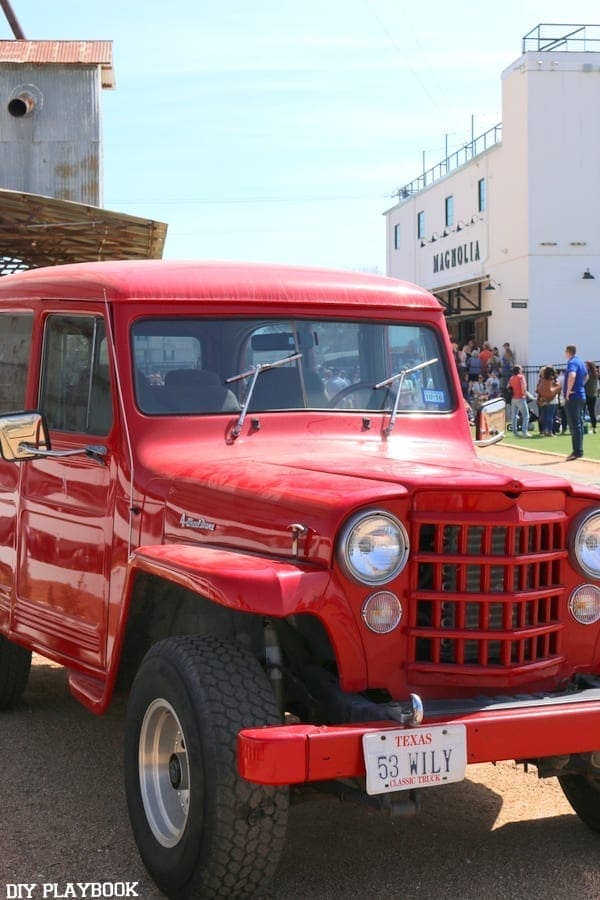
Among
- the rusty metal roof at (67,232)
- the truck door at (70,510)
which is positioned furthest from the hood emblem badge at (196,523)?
the rusty metal roof at (67,232)

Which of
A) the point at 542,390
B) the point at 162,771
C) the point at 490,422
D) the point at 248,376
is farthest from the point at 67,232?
the point at 162,771

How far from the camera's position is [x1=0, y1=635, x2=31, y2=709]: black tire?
568 cm

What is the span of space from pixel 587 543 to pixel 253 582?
3.77 feet

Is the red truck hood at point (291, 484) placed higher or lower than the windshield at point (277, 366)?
lower

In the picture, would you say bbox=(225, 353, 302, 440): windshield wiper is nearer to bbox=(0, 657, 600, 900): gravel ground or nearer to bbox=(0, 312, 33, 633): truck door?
bbox=(0, 312, 33, 633): truck door

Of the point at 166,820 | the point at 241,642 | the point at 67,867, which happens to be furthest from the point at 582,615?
the point at 67,867

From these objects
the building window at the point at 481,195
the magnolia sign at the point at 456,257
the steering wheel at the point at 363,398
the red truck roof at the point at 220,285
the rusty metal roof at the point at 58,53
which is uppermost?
the rusty metal roof at the point at 58,53

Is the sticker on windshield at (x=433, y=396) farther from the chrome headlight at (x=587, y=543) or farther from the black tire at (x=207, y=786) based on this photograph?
the black tire at (x=207, y=786)

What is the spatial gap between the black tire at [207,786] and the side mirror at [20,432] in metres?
1.16

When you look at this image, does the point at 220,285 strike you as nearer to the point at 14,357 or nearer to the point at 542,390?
the point at 14,357

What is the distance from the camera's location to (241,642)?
3920 mm

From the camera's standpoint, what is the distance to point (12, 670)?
5.72 meters

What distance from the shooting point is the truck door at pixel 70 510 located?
459 cm

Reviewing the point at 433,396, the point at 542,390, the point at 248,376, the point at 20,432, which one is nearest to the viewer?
the point at 20,432
